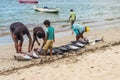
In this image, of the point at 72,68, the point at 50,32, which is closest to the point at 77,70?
the point at 72,68

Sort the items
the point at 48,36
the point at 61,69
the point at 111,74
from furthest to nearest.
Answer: the point at 48,36, the point at 61,69, the point at 111,74

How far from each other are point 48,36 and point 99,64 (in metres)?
2.56

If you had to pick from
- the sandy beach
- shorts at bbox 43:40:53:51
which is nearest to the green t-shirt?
shorts at bbox 43:40:53:51

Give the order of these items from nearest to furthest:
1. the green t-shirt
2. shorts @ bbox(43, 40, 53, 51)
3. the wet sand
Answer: the wet sand, the green t-shirt, shorts @ bbox(43, 40, 53, 51)

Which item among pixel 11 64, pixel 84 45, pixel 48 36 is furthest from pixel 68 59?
pixel 84 45

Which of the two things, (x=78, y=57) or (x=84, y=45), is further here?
(x=84, y=45)

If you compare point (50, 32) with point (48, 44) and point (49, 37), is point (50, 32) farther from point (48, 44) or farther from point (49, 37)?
point (48, 44)

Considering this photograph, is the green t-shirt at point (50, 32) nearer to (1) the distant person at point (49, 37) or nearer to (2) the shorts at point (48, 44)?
(1) the distant person at point (49, 37)

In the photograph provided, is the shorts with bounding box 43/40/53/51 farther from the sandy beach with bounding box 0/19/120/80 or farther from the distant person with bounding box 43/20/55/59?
the sandy beach with bounding box 0/19/120/80

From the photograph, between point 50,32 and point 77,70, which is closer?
point 77,70

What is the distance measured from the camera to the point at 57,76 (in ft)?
24.9

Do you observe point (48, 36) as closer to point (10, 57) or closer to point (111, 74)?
point (10, 57)

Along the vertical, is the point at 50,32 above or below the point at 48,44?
above

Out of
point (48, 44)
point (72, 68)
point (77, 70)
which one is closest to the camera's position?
point (77, 70)
